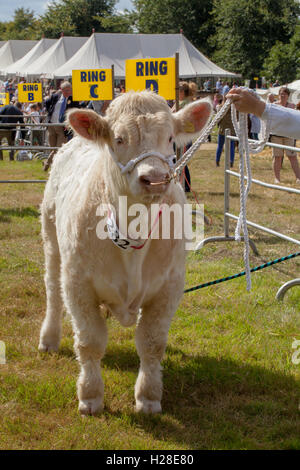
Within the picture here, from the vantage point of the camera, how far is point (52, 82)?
33.8m

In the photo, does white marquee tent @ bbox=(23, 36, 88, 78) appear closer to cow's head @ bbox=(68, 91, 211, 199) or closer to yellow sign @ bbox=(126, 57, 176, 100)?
yellow sign @ bbox=(126, 57, 176, 100)

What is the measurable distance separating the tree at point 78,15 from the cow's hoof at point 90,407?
6503 cm

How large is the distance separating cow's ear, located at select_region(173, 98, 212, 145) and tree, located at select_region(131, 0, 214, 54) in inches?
2019

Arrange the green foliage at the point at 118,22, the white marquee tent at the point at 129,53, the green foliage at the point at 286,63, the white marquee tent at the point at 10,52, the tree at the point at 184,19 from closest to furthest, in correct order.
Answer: the white marquee tent at the point at 129,53 → the green foliage at the point at 286,63 → the white marquee tent at the point at 10,52 → the tree at the point at 184,19 → the green foliage at the point at 118,22

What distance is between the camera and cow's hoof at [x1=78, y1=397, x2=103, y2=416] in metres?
3.59

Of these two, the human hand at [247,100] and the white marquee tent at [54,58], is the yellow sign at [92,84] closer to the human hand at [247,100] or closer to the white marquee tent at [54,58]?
the human hand at [247,100]

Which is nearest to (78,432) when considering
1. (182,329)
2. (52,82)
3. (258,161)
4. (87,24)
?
(182,329)

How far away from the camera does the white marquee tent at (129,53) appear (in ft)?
87.5

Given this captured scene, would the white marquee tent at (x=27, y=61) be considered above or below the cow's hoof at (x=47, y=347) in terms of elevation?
above

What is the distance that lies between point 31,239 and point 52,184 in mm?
3489

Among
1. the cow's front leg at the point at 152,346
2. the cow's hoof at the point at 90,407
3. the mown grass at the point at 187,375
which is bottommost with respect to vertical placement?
the mown grass at the point at 187,375

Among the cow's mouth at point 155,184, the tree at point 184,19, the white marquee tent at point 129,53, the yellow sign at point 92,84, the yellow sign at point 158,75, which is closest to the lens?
the cow's mouth at point 155,184

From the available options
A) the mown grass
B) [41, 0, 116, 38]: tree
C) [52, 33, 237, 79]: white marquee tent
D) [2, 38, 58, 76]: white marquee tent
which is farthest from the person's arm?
[41, 0, 116, 38]: tree

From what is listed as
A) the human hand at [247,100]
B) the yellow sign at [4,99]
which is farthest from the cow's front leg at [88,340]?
the yellow sign at [4,99]
